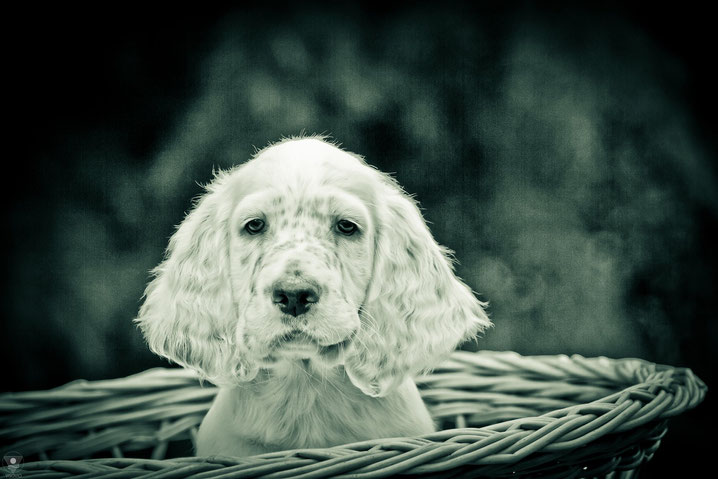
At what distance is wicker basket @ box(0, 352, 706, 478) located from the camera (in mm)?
1097

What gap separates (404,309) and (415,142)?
640mm

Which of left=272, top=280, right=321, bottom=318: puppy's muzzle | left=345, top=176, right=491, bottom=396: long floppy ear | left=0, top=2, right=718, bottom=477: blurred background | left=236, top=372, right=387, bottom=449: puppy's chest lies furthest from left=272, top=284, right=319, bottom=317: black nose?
left=0, top=2, right=718, bottom=477: blurred background

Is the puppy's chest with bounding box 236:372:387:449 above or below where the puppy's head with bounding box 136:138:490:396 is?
below

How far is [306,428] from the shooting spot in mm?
1352

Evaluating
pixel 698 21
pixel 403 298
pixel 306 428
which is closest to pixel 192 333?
pixel 306 428

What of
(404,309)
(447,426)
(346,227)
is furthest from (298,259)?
(447,426)

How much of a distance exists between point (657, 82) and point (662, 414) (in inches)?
36.2

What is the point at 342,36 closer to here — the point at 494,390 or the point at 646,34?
the point at 646,34

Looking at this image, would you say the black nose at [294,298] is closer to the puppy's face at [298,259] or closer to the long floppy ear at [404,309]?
the puppy's face at [298,259]

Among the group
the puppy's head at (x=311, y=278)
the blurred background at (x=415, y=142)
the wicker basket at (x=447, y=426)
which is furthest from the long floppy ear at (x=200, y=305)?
the blurred background at (x=415, y=142)

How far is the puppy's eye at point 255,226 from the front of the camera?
4.33 ft

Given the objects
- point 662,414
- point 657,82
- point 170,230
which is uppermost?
point 657,82

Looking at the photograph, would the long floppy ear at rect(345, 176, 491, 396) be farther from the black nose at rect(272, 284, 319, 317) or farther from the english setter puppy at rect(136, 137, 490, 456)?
the black nose at rect(272, 284, 319, 317)

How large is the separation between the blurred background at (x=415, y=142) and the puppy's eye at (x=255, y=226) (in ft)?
1.85
